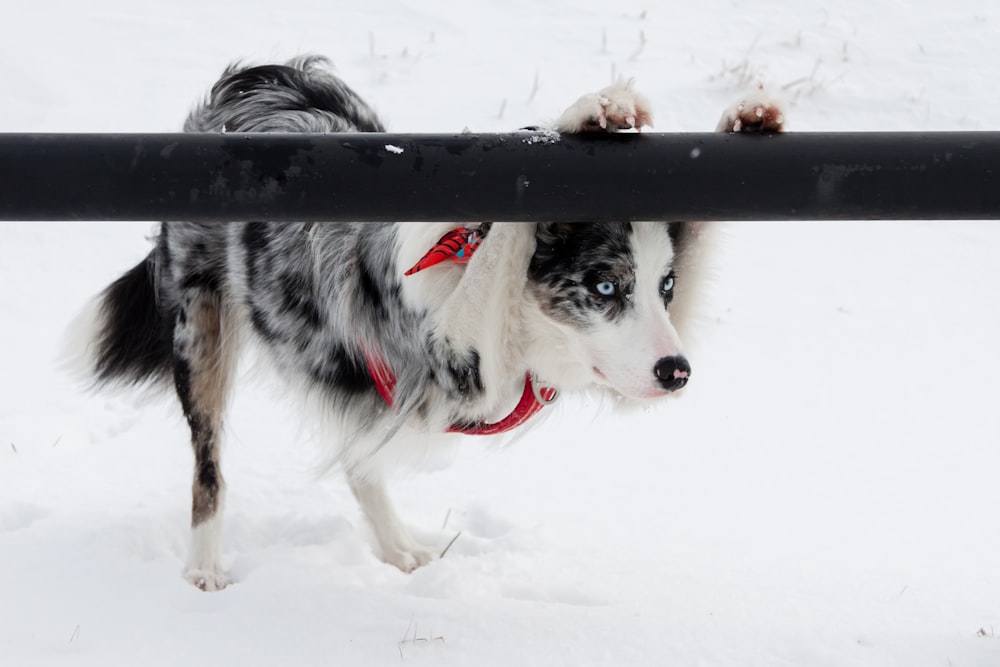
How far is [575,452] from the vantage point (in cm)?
391

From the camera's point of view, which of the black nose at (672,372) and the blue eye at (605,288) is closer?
the black nose at (672,372)

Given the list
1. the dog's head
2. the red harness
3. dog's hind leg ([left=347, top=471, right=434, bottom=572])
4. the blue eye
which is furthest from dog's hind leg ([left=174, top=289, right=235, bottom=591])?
the blue eye

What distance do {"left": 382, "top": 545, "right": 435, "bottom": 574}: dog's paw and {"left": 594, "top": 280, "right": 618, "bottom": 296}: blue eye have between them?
125 centimetres

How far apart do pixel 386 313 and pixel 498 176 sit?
1.03m

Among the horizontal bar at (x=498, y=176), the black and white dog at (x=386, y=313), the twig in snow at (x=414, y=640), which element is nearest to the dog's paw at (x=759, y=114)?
the black and white dog at (x=386, y=313)

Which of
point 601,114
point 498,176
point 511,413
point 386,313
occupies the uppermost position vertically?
point 601,114

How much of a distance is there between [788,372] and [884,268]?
4.51 ft

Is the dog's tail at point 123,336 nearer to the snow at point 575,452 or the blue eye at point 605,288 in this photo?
the snow at point 575,452

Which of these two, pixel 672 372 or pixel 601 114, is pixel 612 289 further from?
pixel 601 114

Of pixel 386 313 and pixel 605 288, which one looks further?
pixel 386 313

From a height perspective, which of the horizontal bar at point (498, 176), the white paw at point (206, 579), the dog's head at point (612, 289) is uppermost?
the horizontal bar at point (498, 176)

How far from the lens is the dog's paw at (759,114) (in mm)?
1811

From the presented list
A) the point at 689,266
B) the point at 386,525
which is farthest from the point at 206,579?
the point at 689,266

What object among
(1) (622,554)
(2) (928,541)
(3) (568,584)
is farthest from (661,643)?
(2) (928,541)
